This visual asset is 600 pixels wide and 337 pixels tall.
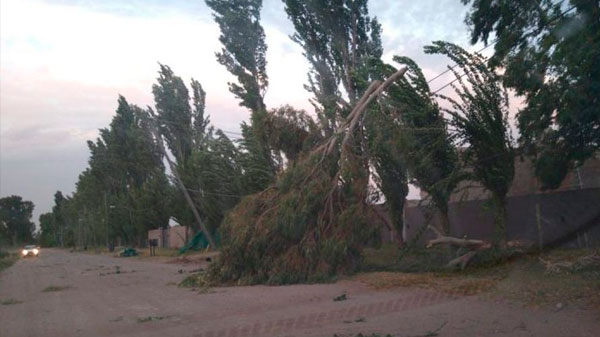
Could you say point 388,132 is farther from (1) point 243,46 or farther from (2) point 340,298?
(1) point 243,46

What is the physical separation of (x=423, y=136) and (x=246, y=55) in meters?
16.7

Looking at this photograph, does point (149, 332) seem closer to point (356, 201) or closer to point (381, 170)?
point (356, 201)

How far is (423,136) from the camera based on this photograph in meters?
19.2

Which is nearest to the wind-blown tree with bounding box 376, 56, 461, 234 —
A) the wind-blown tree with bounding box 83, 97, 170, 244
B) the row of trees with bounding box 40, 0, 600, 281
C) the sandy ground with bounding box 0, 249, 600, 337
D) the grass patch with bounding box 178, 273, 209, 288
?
the row of trees with bounding box 40, 0, 600, 281

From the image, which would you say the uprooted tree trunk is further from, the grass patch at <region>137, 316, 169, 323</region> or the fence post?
the grass patch at <region>137, 316, 169, 323</region>

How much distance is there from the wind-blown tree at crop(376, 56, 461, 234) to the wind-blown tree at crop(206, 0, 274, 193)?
559 inches

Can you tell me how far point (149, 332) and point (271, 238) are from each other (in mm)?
7813

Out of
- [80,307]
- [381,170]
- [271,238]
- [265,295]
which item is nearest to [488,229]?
[381,170]

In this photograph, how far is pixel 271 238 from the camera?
1888cm

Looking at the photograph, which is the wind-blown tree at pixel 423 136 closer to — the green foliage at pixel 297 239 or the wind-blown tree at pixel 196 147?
the green foliage at pixel 297 239

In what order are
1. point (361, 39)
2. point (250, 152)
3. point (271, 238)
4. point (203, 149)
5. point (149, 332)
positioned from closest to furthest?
1. point (149, 332)
2. point (271, 238)
3. point (361, 39)
4. point (250, 152)
5. point (203, 149)

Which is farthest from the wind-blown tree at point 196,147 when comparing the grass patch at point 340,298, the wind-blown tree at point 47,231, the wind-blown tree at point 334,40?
the wind-blown tree at point 47,231

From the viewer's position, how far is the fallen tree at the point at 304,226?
18.4m

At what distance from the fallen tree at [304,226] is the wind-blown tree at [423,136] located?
1.71ft
